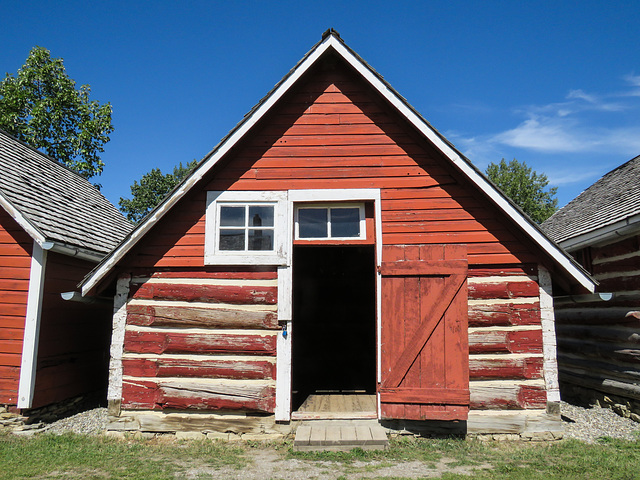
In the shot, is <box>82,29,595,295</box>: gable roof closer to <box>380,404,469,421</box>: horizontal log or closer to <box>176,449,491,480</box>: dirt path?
<box>380,404,469,421</box>: horizontal log

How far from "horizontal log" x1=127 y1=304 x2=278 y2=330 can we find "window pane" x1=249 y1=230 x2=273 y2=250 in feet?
3.40

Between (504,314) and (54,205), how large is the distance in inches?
359

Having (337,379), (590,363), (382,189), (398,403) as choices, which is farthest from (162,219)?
(590,363)

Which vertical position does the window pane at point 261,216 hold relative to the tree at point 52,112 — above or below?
below

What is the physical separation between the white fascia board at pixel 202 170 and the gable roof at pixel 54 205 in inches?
55.5

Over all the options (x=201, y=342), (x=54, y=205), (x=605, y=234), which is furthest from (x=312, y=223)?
(x=54, y=205)

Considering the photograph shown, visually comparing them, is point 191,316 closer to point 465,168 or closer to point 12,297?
point 12,297

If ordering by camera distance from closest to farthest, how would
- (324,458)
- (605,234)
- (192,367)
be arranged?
(324,458), (192,367), (605,234)

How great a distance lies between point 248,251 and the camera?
24.4ft

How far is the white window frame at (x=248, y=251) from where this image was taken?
24.1ft

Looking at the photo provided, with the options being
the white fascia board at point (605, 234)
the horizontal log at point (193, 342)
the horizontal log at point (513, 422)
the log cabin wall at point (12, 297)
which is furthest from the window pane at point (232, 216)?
the white fascia board at point (605, 234)

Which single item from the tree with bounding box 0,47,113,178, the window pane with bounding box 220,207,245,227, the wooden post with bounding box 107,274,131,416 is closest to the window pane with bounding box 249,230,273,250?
the window pane with bounding box 220,207,245,227

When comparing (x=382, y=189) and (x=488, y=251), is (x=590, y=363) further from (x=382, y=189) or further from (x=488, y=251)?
(x=382, y=189)

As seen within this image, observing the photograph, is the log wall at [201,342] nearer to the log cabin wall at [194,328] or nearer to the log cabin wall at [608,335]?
the log cabin wall at [194,328]
